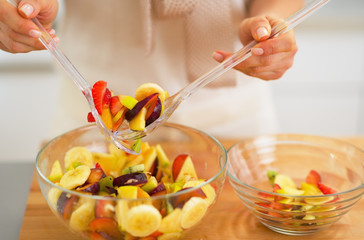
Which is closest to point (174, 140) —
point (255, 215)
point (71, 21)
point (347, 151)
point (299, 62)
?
point (255, 215)

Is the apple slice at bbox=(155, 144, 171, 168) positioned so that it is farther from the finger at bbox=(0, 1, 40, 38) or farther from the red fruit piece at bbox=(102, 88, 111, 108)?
the finger at bbox=(0, 1, 40, 38)

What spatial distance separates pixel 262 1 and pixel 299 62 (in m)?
1.60

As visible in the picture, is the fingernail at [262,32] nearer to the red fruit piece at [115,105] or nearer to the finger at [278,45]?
the finger at [278,45]

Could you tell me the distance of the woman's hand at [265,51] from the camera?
83 centimetres

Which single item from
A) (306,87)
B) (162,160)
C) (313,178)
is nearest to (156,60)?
(162,160)

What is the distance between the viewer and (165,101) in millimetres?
817

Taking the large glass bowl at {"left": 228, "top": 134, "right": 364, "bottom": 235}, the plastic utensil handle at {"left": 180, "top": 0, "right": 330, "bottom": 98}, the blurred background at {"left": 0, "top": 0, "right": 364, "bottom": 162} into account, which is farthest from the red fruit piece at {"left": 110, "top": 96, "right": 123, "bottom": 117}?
the blurred background at {"left": 0, "top": 0, "right": 364, "bottom": 162}

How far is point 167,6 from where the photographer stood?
1.04 meters

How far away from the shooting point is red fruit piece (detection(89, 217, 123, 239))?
666 mm

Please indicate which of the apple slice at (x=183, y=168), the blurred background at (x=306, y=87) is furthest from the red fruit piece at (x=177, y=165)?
the blurred background at (x=306, y=87)

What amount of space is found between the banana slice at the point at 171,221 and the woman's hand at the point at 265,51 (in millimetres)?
314

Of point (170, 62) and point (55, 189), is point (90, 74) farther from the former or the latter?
point (55, 189)

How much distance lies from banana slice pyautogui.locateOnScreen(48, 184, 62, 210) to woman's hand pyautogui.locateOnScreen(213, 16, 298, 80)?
14.7 inches

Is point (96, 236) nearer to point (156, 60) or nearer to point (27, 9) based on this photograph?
point (27, 9)
